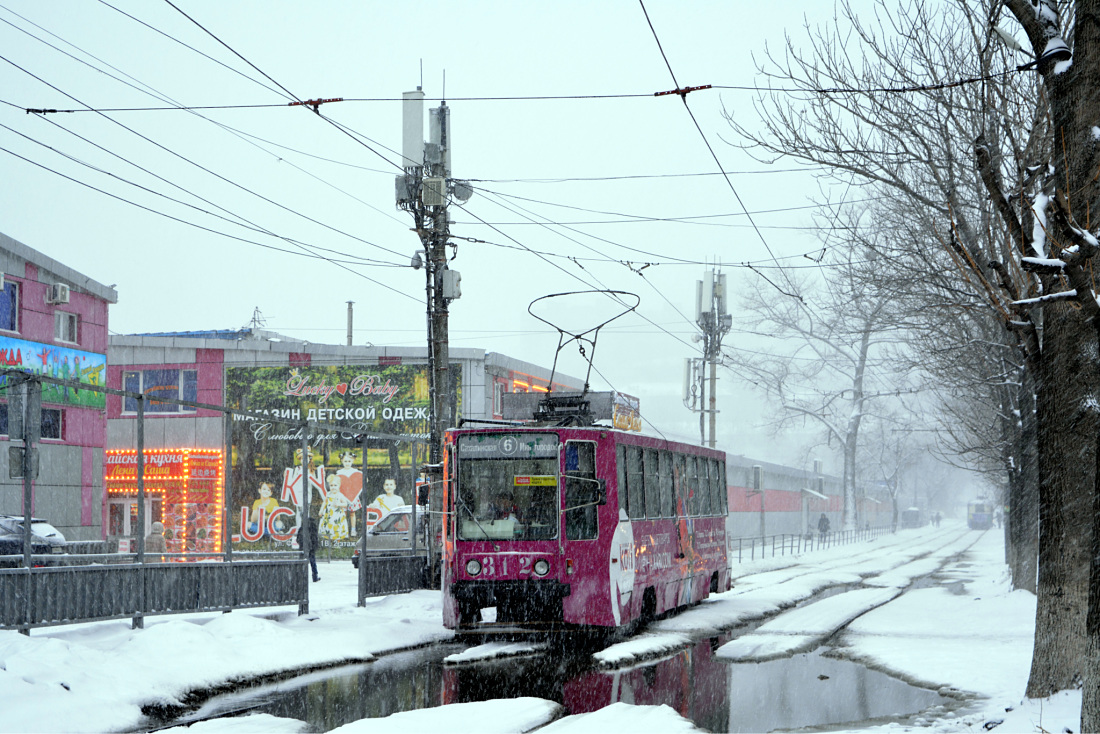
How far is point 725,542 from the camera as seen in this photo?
2312 centimetres

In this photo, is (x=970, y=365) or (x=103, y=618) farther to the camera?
(x=970, y=365)

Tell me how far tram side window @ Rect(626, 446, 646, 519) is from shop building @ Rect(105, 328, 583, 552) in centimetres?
2146

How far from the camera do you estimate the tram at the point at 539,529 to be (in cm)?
1474

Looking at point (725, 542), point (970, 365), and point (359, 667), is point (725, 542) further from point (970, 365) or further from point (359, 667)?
point (359, 667)

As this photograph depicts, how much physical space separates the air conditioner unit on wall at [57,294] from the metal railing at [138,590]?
19078mm

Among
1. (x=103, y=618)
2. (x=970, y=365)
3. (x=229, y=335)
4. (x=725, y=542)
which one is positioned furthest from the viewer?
(x=229, y=335)

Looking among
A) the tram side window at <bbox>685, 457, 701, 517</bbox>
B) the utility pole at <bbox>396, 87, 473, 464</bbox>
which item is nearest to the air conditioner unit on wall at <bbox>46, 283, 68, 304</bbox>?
the utility pole at <bbox>396, 87, 473, 464</bbox>

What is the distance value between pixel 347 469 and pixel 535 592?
83.4 feet

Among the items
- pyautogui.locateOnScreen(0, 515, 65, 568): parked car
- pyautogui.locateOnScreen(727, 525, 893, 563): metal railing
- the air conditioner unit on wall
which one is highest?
the air conditioner unit on wall

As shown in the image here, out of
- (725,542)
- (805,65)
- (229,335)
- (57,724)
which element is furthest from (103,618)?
(229,335)

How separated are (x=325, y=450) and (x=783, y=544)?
18.9 metres

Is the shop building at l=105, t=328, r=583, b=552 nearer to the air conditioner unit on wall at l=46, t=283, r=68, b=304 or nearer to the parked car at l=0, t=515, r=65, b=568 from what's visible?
the air conditioner unit on wall at l=46, t=283, r=68, b=304

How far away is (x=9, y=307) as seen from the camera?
3098cm

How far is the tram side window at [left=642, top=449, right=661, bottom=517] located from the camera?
17094mm
